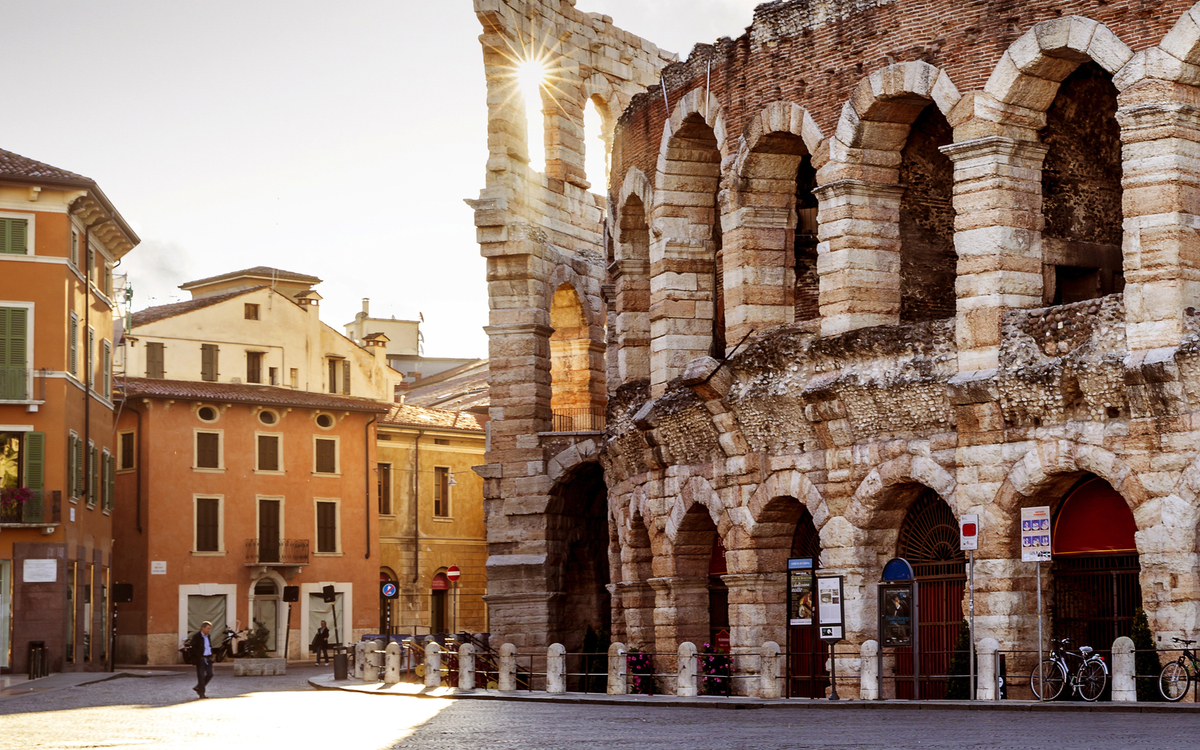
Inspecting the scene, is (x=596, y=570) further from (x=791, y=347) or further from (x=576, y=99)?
(x=791, y=347)

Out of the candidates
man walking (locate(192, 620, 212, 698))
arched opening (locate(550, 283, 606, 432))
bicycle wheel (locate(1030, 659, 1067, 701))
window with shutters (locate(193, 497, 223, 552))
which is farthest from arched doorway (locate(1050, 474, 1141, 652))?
window with shutters (locate(193, 497, 223, 552))

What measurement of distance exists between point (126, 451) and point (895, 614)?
3339cm

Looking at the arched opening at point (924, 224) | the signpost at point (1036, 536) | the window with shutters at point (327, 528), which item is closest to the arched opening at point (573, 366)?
the window with shutters at point (327, 528)

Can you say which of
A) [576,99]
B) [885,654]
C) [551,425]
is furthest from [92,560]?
[885,654]

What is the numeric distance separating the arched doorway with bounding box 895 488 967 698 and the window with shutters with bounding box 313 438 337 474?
32371mm

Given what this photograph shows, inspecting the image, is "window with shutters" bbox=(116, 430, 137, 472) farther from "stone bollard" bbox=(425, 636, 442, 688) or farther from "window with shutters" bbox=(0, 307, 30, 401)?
"stone bollard" bbox=(425, 636, 442, 688)

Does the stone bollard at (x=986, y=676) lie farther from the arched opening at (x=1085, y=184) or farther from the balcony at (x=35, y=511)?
the balcony at (x=35, y=511)

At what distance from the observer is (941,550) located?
25.6 meters

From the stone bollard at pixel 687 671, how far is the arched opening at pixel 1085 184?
689 centimetres

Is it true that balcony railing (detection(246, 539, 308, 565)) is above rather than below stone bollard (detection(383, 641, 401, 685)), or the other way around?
above

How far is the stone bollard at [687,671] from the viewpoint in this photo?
84.6 ft

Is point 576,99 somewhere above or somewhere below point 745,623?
above

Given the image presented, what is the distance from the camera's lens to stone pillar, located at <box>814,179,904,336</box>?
26.0 m

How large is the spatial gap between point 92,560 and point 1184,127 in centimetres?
2875
